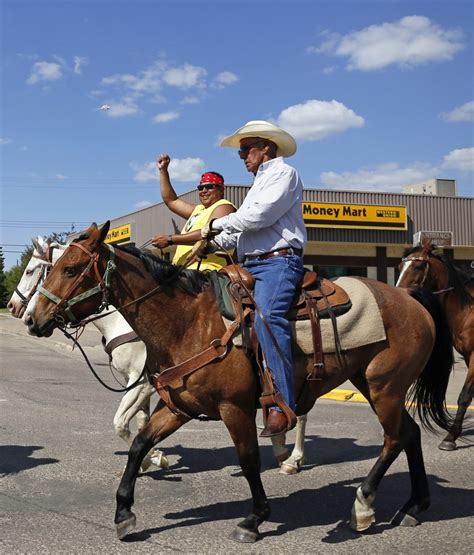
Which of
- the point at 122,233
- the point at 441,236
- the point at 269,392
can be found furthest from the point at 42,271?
the point at 122,233

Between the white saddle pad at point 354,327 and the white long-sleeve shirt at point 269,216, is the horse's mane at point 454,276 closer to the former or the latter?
the white saddle pad at point 354,327

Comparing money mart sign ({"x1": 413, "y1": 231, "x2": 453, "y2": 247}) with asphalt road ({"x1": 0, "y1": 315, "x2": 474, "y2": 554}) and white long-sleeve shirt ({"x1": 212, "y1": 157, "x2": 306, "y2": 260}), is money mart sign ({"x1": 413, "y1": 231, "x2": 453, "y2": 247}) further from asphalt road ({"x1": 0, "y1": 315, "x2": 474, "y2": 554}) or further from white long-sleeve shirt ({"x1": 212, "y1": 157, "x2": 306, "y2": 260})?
white long-sleeve shirt ({"x1": 212, "y1": 157, "x2": 306, "y2": 260})

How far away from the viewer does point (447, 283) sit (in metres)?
8.30

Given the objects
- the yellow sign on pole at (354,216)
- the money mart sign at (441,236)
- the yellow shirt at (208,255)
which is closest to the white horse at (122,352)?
the yellow shirt at (208,255)

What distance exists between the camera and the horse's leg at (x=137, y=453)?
177 inches

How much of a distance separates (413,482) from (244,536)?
150 cm

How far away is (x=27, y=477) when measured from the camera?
5.96 metres

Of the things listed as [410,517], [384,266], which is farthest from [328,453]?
[384,266]

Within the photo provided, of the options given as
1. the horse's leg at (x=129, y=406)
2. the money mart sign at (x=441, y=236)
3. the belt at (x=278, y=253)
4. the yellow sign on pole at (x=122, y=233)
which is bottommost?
the horse's leg at (x=129, y=406)

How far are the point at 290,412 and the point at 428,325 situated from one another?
4.93 feet

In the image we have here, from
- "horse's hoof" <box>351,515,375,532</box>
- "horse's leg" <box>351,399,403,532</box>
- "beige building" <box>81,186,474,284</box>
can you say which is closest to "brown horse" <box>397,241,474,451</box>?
"horse's leg" <box>351,399,403,532</box>

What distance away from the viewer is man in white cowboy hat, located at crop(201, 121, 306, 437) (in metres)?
4.46

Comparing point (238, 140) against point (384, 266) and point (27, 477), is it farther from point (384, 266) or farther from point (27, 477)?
point (384, 266)

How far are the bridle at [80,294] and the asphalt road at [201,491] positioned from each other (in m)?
1.45
